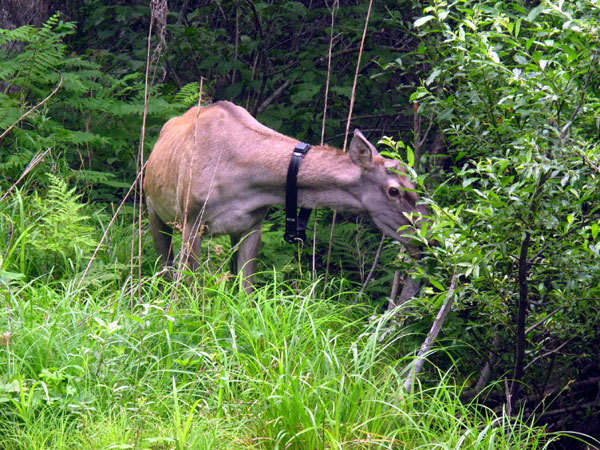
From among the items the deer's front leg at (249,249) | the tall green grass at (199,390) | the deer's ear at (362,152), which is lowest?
the deer's front leg at (249,249)

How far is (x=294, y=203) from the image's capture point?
587 centimetres

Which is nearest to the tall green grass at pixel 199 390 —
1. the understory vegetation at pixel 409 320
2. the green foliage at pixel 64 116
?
the understory vegetation at pixel 409 320

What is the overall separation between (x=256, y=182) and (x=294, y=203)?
1.05 feet

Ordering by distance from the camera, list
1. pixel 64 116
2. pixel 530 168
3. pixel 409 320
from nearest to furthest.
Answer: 1. pixel 530 168
2. pixel 409 320
3. pixel 64 116

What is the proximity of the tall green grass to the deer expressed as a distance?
125cm

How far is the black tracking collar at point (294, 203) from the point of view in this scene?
5.80 metres

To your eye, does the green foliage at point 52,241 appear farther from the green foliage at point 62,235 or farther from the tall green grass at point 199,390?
the tall green grass at point 199,390

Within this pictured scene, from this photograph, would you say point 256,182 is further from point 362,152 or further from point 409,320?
point 409,320

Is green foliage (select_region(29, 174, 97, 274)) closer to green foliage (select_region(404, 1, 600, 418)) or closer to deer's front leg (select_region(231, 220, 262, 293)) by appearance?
deer's front leg (select_region(231, 220, 262, 293))

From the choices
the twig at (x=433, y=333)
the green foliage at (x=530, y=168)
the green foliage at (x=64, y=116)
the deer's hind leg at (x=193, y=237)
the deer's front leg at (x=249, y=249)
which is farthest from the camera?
the green foliage at (x=64, y=116)

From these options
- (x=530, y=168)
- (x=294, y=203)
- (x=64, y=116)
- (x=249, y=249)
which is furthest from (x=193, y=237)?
(x=64, y=116)

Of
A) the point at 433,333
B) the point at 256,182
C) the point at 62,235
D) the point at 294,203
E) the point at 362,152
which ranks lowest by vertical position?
the point at 62,235

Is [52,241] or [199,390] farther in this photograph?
[52,241]

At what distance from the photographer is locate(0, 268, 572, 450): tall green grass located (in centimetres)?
363
